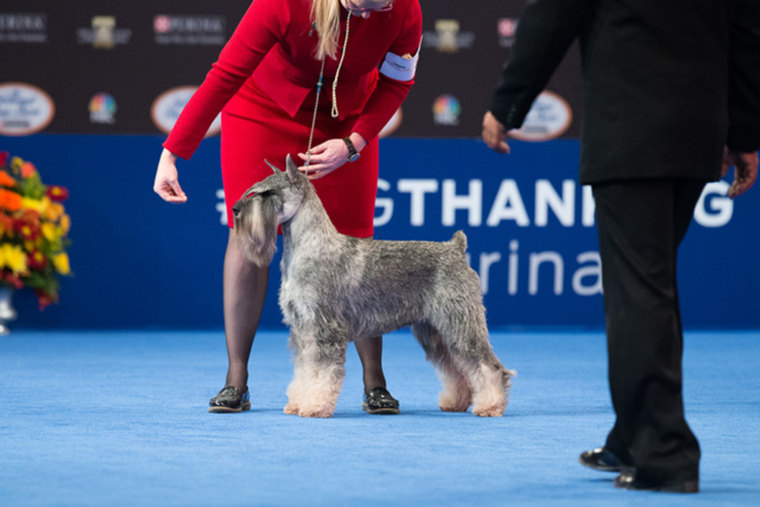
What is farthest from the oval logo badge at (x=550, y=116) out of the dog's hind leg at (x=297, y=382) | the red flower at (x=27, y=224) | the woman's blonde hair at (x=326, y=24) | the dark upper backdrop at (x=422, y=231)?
the dog's hind leg at (x=297, y=382)

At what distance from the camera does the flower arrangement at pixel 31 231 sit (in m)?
6.34

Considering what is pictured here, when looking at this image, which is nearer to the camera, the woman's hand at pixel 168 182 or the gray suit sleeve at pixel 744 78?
the gray suit sleeve at pixel 744 78

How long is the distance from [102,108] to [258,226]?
5489mm

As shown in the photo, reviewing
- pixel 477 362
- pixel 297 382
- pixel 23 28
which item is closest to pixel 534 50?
pixel 477 362

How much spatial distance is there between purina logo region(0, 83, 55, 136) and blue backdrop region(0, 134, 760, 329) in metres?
2.13

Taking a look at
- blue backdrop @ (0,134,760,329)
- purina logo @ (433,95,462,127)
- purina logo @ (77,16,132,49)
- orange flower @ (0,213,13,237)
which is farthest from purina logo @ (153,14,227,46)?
orange flower @ (0,213,13,237)

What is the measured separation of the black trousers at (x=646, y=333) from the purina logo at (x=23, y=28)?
7.07 meters

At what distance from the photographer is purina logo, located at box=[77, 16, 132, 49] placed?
8.65 m

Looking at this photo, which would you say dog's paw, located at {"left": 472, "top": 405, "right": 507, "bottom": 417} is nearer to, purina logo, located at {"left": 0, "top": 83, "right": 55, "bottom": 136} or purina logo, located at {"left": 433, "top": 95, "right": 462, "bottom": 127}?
purina logo, located at {"left": 433, "top": 95, "right": 462, "bottom": 127}

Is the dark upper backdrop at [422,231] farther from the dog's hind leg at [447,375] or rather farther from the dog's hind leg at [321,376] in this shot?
the dog's hind leg at [321,376]

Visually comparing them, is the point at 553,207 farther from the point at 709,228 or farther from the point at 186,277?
the point at 186,277

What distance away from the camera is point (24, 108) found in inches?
345

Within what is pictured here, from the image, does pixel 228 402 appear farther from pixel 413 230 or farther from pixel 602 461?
pixel 413 230

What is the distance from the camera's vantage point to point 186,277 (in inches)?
266
